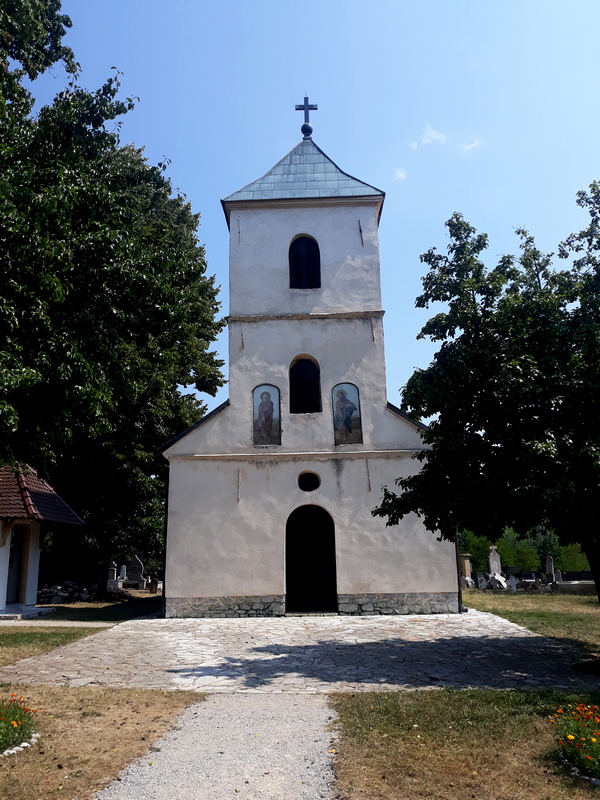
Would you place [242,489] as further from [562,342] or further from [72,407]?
[562,342]

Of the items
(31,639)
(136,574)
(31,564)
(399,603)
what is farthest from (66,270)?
(136,574)

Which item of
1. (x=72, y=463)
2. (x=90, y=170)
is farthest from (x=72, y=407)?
(x=72, y=463)

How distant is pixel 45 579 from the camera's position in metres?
25.1

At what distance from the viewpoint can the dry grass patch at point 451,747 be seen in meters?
4.53

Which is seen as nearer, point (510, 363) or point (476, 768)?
point (476, 768)

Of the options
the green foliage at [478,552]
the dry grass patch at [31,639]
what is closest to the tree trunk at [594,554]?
the dry grass patch at [31,639]

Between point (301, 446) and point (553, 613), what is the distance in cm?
785

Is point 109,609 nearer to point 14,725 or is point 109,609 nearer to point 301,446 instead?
point 301,446

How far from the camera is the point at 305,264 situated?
744 inches

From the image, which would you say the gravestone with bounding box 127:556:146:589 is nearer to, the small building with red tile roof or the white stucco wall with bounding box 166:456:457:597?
the small building with red tile roof

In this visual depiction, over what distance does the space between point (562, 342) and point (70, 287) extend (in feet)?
24.8

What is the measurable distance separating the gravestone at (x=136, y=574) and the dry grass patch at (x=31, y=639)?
1438 centimetres

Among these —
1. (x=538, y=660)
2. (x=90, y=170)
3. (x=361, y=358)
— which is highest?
(x=90, y=170)

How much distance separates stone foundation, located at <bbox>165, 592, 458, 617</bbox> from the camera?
15.8m
